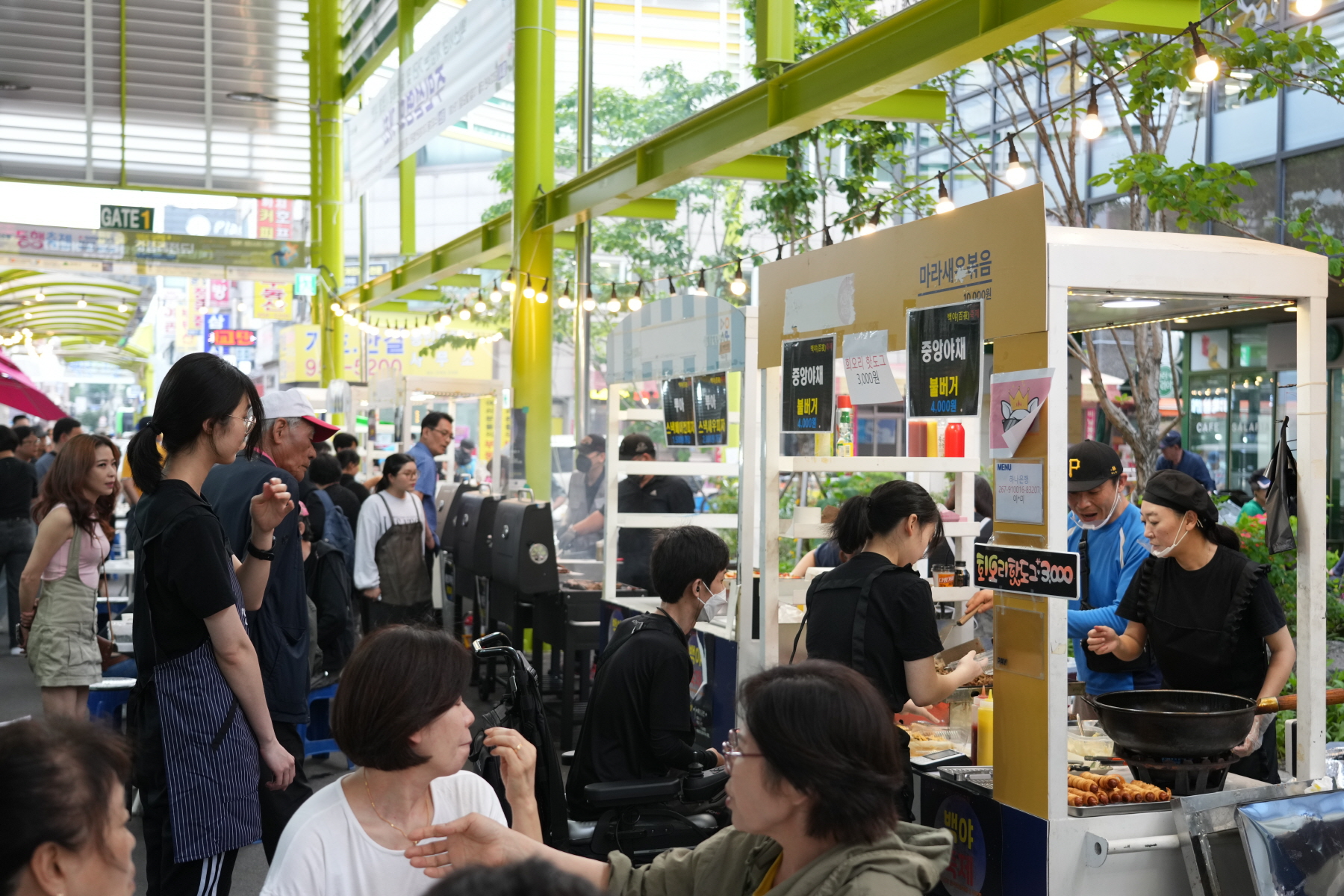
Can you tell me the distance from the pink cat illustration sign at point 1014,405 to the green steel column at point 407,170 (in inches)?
451

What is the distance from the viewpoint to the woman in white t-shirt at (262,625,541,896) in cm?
197

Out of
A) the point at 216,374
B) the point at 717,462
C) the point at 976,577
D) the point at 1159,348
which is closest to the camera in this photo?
the point at 216,374

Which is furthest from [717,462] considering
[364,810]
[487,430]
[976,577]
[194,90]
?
[194,90]

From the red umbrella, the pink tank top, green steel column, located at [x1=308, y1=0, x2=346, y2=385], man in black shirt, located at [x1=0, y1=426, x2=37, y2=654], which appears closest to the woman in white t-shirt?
the pink tank top

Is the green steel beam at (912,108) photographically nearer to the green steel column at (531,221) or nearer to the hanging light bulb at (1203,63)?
the hanging light bulb at (1203,63)

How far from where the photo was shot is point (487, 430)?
1562cm

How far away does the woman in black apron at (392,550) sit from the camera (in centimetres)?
767

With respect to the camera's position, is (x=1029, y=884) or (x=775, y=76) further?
(x=775, y=76)

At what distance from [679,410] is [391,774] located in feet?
13.6

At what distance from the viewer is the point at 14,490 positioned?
9.31 meters

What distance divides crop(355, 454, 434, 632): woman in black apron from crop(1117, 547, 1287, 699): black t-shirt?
5194 millimetres

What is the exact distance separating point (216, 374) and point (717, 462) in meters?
3.90

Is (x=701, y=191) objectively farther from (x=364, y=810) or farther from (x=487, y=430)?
(x=364, y=810)

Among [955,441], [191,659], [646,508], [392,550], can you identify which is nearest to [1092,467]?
[955,441]
